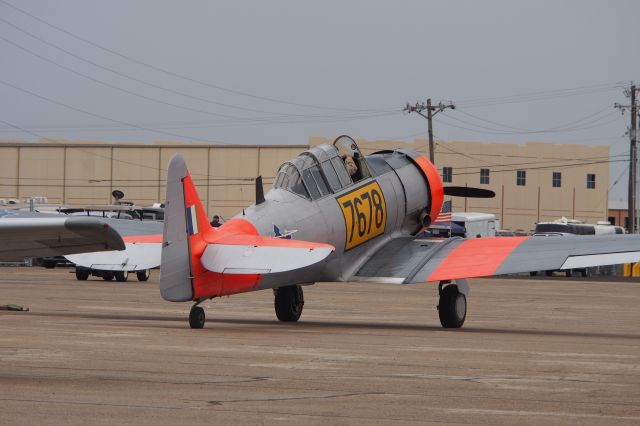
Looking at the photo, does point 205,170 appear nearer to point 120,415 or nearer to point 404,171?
point 404,171

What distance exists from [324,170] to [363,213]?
3.30 feet

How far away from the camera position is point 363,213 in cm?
1883

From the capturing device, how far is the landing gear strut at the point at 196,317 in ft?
51.8

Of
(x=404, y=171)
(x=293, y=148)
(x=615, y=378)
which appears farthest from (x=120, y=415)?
(x=293, y=148)

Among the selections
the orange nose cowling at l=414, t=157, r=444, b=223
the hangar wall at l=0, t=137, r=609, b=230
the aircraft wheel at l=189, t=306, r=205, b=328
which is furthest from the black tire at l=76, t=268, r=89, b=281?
the hangar wall at l=0, t=137, r=609, b=230

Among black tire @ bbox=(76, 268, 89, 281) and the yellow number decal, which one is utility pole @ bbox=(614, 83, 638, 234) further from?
the yellow number decal

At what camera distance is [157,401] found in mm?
8938

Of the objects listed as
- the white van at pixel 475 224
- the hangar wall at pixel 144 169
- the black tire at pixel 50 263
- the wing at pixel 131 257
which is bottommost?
the black tire at pixel 50 263

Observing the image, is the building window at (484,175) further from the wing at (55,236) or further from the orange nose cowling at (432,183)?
the wing at (55,236)

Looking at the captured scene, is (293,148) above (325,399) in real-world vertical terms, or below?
above

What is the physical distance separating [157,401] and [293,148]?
7490 centimetres

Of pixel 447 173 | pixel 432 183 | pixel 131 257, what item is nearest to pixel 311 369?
pixel 131 257

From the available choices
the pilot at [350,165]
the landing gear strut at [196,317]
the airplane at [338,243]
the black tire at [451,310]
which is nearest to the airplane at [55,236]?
the airplane at [338,243]

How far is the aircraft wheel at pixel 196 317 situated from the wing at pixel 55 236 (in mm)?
6578
